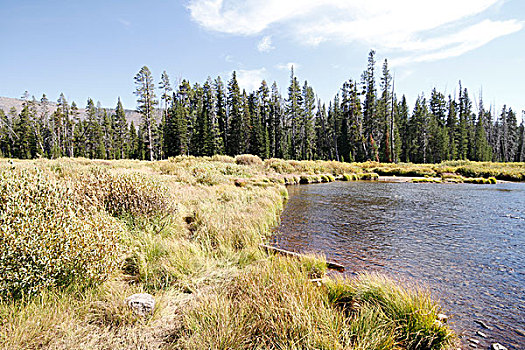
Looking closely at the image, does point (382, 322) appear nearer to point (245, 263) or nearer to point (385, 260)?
point (245, 263)

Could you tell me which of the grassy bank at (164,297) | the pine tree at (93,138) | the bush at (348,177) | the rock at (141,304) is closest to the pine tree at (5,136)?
the pine tree at (93,138)

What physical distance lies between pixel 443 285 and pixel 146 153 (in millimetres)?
58550

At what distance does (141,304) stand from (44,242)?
132cm

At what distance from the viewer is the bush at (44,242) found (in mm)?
2805

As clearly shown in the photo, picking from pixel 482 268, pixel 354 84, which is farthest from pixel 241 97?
pixel 482 268

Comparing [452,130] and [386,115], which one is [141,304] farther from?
[452,130]

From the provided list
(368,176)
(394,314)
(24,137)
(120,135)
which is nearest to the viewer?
(394,314)

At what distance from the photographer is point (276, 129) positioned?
5209 cm

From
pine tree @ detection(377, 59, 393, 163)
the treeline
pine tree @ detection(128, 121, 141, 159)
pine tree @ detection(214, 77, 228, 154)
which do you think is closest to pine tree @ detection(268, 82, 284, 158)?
the treeline

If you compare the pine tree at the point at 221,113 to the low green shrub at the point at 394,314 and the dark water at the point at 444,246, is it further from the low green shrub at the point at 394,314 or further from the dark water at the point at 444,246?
the low green shrub at the point at 394,314

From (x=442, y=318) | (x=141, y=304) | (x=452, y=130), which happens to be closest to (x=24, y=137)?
(x=141, y=304)

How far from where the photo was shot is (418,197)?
14.4 meters

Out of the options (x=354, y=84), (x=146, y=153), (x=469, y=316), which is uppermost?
(x=354, y=84)

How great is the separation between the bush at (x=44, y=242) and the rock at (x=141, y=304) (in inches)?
25.9
